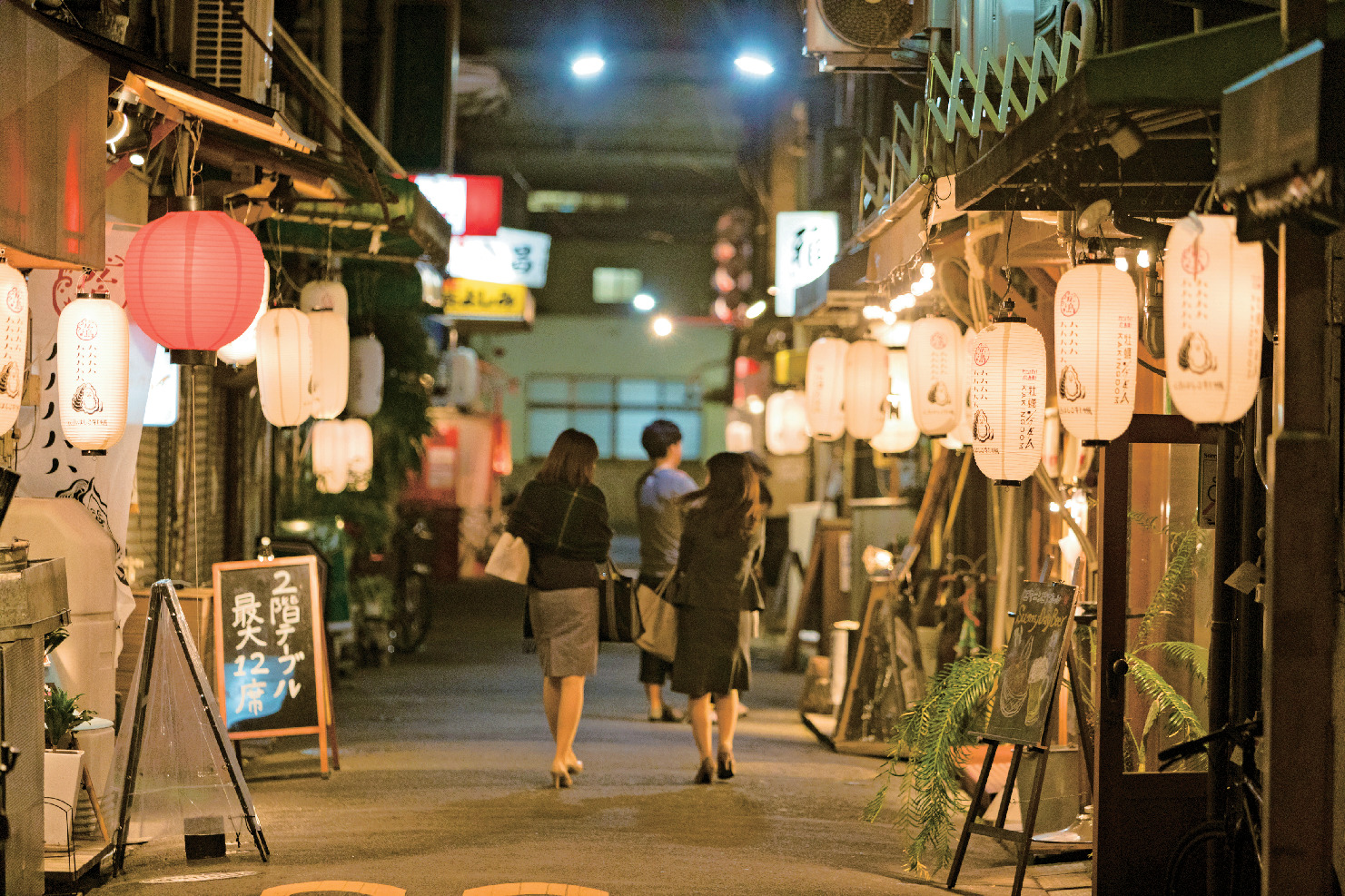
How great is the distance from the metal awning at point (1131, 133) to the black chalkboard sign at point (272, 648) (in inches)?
231

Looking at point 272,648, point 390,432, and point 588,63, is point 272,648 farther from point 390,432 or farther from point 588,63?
point 588,63

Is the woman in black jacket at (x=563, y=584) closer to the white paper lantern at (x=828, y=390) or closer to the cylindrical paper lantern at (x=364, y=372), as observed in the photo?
the white paper lantern at (x=828, y=390)

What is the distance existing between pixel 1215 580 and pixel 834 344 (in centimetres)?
691

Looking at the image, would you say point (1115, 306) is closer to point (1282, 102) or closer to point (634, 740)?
point (1282, 102)

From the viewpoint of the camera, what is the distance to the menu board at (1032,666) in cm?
690

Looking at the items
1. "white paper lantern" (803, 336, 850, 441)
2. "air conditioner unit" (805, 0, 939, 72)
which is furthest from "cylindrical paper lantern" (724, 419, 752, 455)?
"air conditioner unit" (805, 0, 939, 72)

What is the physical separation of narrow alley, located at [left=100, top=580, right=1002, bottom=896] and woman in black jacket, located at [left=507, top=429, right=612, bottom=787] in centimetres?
61

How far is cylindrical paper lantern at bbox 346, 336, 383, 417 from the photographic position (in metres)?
14.7

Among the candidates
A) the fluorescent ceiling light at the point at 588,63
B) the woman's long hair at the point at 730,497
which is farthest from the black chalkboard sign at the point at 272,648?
the fluorescent ceiling light at the point at 588,63

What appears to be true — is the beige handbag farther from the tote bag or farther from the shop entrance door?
the shop entrance door

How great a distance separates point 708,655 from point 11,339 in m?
5.49

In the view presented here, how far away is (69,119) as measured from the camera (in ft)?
21.7

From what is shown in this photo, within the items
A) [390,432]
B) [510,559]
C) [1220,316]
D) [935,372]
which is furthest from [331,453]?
[1220,316]

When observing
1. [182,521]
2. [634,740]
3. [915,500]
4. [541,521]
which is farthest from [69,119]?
[915,500]
